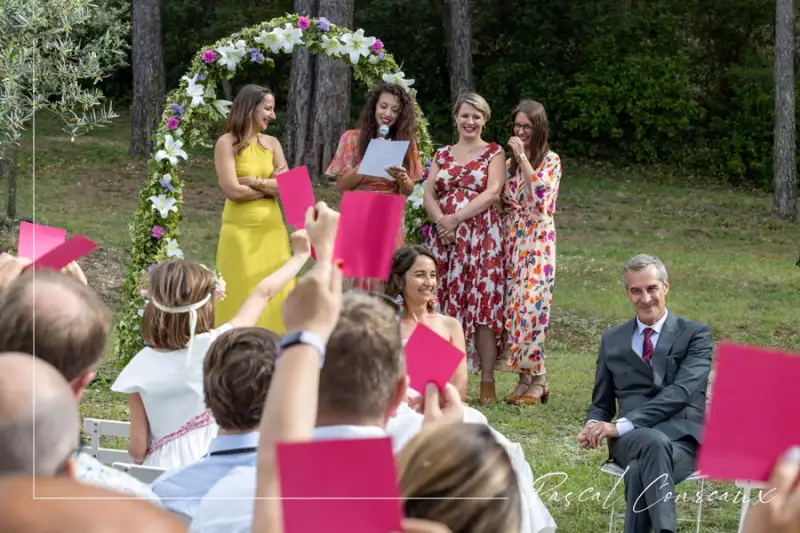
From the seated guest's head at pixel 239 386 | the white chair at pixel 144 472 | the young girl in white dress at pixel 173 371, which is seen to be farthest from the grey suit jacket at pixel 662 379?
the seated guest's head at pixel 239 386

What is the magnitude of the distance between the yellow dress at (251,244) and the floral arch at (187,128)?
35 cm

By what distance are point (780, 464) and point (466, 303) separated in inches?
253

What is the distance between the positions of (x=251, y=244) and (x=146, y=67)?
14447 millimetres

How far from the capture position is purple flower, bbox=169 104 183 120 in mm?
8188

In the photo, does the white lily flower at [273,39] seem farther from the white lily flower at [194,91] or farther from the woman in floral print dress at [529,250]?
the woman in floral print dress at [529,250]

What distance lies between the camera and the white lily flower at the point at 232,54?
828 cm

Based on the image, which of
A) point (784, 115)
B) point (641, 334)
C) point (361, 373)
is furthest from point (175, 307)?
point (784, 115)

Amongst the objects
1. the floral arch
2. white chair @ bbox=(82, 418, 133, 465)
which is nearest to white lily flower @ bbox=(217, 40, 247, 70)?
the floral arch

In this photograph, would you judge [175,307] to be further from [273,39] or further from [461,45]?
[461,45]

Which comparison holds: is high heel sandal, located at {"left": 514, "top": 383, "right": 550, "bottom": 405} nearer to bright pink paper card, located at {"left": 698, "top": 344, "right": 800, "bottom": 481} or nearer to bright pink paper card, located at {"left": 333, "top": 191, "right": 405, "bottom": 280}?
bright pink paper card, located at {"left": 333, "top": 191, "right": 405, "bottom": 280}

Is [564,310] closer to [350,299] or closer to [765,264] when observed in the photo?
[765,264]

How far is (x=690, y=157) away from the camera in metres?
25.3

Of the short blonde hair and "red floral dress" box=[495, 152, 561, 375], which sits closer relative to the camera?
the short blonde hair

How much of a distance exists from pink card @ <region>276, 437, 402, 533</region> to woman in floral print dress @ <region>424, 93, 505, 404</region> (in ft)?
20.7
